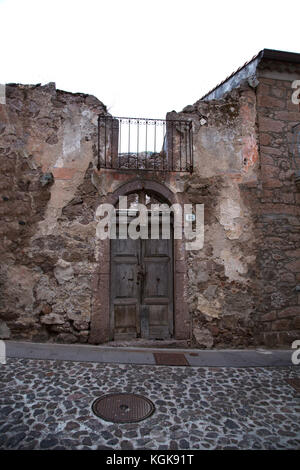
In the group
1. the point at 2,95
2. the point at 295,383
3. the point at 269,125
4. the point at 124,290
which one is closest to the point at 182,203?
the point at 124,290

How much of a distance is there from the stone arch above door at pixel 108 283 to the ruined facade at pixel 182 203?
2 centimetres

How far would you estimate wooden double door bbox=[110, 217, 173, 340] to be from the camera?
535cm

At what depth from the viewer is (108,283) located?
17.1 ft

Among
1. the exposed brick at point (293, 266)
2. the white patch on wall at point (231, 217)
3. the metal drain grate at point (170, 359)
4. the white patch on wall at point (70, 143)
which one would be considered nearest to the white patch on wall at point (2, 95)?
the white patch on wall at point (70, 143)

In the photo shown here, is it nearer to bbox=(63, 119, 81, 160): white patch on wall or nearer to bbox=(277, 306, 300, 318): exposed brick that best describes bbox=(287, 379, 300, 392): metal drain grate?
bbox=(277, 306, 300, 318): exposed brick

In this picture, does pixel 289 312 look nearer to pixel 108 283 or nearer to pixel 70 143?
pixel 108 283

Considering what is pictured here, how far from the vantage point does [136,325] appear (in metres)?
5.37

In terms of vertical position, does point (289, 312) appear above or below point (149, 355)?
above

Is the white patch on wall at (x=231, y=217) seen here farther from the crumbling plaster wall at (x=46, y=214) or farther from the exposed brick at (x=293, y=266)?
the crumbling plaster wall at (x=46, y=214)

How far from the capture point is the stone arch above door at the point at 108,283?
5.07 metres

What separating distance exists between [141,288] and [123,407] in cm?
248

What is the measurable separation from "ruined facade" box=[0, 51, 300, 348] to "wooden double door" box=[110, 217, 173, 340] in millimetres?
218

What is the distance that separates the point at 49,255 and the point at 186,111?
11.1ft
